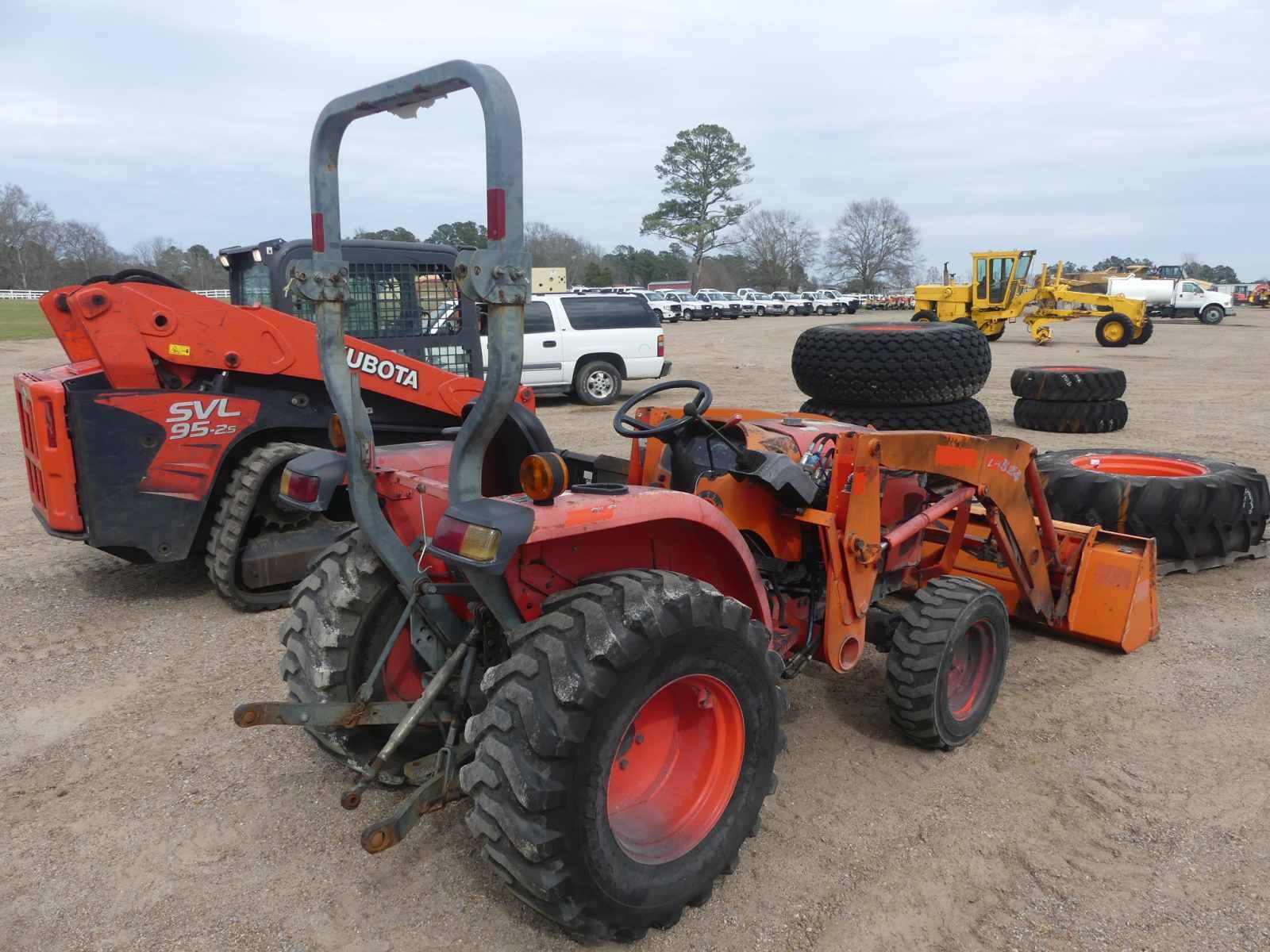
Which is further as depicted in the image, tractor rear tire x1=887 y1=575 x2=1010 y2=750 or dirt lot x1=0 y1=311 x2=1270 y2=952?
tractor rear tire x1=887 y1=575 x2=1010 y2=750

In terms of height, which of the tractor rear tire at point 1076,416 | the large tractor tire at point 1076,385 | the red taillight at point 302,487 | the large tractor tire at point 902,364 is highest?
the large tractor tire at point 902,364

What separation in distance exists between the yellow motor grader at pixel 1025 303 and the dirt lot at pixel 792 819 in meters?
25.2

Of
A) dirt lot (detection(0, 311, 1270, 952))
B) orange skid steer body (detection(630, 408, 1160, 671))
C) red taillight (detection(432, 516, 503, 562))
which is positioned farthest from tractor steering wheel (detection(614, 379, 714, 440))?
dirt lot (detection(0, 311, 1270, 952))

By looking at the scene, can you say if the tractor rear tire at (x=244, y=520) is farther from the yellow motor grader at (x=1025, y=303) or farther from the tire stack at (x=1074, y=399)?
the yellow motor grader at (x=1025, y=303)

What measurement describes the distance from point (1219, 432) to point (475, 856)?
1201cm

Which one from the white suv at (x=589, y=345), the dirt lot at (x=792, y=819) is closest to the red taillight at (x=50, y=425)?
the dirt lot at (x=792, y=819)

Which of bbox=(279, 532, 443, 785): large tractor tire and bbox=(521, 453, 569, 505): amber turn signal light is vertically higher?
bbox=(521, 453, 569, 505): amber turn signal light

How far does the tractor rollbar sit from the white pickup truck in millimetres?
41802

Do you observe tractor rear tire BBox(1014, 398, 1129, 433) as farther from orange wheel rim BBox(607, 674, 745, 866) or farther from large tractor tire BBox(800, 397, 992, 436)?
orange wheel rim BBox(607, 674, 745, 866)

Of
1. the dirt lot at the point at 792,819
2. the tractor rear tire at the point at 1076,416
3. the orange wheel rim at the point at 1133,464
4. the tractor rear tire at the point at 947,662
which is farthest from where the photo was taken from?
the tractor rear tire at the point at 1076,416

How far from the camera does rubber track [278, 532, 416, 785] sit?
3037 millimetres

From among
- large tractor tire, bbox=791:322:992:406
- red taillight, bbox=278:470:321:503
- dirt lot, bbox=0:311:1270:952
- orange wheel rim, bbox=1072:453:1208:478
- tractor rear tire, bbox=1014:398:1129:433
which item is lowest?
dirt lot, bbox=0:311:1270:952

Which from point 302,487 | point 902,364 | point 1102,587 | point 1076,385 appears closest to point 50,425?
point 302,487

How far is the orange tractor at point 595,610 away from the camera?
2350 mm
